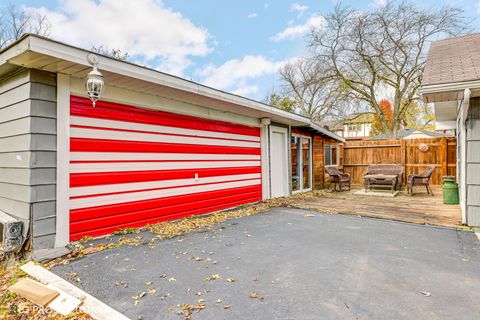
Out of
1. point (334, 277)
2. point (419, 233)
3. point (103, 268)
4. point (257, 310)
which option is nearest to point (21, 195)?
point (103, 268)

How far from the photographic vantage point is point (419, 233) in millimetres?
4059

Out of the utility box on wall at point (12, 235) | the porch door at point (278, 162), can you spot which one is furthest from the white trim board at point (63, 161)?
the porch door at point (278, 162)

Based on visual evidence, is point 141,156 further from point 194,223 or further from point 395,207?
point 395,207

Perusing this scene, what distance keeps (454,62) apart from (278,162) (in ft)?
14.9

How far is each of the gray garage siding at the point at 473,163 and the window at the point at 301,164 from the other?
4838 millimetres

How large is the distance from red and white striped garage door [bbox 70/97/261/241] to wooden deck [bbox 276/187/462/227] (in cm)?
213

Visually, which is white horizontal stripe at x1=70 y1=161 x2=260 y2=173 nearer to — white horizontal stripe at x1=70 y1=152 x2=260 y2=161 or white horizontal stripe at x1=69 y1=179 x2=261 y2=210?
white horizontal stripe at x1=70 y1=152 x2=260 y2=161

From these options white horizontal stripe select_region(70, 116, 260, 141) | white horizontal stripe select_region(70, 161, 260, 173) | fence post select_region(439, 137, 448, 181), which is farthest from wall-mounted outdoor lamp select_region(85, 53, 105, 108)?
fence post select_region(439, 137, 448, 181)

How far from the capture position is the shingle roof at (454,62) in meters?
3.86

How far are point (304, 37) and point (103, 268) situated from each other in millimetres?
17491

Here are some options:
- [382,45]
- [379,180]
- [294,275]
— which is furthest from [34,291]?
[382,45]

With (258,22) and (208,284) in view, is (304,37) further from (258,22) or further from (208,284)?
(208,284)

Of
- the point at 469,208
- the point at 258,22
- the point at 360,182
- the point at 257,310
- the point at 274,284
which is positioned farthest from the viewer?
the point at 258,22

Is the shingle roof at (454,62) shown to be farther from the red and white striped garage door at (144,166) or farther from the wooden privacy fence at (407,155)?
the wooden privacy fence at (407,155)
